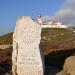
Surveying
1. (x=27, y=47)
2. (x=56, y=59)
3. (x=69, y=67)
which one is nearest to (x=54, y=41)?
(x=56, y=59)

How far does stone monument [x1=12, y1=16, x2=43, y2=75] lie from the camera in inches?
784

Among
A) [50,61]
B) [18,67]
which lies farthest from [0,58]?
[18,67]

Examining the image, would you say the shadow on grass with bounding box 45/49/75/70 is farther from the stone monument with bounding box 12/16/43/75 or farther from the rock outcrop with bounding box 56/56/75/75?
the stone monument with bounding box 12/16/43/75

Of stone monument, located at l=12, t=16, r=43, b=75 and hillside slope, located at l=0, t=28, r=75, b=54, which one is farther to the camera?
hillside slope, located at l=0, t=28, r=75, b=54

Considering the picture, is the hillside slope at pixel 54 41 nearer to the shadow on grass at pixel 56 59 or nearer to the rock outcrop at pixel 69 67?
the shadow on grass at pixel 56 59

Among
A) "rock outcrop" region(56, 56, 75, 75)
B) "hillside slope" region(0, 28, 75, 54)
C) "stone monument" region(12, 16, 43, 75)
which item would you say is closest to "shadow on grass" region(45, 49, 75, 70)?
"hillside slope" region(0, 28, 75, 54)

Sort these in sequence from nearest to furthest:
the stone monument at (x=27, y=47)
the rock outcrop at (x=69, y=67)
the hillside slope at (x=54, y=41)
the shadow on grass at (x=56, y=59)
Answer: the rock outcrop at (x=69, y=67) < the stone monument at (x=27, y=47) < the shadow on grass at (x=56, y=59) < the hillside slope at (x=54, y=41)

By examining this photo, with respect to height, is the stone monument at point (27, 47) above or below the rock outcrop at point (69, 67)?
above

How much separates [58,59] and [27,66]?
21.8ft

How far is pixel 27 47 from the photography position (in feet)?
65.6

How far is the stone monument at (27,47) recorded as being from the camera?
1992 cm

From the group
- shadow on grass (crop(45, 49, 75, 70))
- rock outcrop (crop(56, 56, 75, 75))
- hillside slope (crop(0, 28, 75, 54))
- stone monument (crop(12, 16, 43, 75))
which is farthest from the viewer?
hillside slope (crop(0, 28, 75, 54))

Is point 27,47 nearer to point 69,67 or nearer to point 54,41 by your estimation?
point 69,67

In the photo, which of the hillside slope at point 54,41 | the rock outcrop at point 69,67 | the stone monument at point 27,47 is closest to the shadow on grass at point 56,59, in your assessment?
the hillside slope at point 54,41
